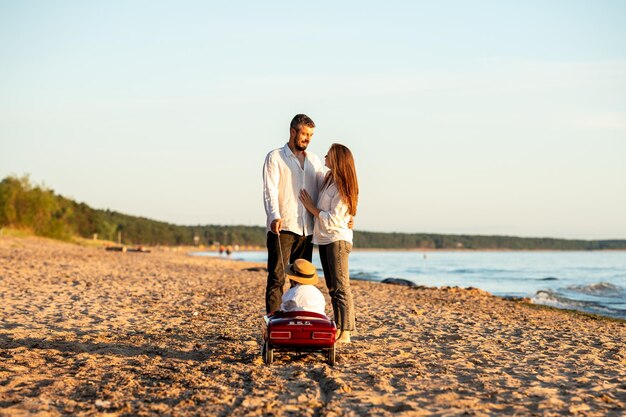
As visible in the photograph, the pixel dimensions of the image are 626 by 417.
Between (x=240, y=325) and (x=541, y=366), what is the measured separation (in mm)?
4040

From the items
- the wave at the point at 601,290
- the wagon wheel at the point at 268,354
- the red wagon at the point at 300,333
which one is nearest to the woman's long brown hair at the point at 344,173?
the red wagon at the point at 300,333

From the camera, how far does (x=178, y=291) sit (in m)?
→ 14.4

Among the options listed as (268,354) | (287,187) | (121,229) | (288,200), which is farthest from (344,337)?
(121,229)

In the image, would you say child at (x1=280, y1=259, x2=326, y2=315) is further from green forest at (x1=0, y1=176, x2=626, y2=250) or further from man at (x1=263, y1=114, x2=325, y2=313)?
green forest at (x1=0, y1=176, x2=626, y2=250)

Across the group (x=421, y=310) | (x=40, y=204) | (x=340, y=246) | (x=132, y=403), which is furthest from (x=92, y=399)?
(x=40, y=204)

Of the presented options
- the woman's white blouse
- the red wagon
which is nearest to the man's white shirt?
the woman's white blouse

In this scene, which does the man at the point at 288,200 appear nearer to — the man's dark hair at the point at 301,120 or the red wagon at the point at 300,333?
the man's dark hair at the point at 301,120

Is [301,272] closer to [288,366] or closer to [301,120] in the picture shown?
[288,366]

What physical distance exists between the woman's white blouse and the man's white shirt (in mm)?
144

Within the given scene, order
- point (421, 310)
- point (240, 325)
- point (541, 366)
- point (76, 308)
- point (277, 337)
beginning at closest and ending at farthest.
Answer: point (277, 337)
point (541, 366)
point (240, 325)
point (76, 308)
point (421, 310)

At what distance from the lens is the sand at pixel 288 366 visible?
176 inches

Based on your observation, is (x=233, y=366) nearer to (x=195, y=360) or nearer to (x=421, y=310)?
(x=195, y=360)

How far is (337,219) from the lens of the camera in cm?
617

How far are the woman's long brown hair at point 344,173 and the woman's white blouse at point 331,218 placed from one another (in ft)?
0.21
